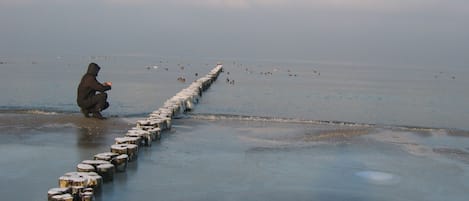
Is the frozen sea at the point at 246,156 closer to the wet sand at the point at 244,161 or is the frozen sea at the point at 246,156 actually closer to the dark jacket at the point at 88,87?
the wet sand at the point at 244,161

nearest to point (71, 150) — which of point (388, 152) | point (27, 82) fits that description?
point (388, 152)

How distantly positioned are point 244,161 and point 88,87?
195 inches

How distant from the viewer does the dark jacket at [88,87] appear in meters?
12.6

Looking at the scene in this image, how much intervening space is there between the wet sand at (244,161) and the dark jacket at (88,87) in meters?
0.46

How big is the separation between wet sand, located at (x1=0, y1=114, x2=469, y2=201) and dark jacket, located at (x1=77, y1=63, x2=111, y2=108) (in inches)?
18.0

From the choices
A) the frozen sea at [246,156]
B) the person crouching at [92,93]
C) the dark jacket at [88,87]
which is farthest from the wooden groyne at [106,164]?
the dark jacket at [88,87]

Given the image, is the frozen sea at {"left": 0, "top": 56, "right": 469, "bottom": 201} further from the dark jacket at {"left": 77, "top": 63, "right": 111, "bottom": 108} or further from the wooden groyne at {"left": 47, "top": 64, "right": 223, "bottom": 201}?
the dark jacket at {"left": 77, "top": 63, "right": 111, "bottom": 108}

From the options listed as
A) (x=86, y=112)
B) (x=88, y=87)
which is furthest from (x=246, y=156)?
(x=86, y=112)

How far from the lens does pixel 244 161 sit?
9078 millimetres

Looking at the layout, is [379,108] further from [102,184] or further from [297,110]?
[102,184]

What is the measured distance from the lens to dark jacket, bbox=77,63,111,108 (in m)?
12.6

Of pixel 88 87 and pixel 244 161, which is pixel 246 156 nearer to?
pixel 244 161

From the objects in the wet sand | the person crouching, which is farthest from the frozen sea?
the person crouching

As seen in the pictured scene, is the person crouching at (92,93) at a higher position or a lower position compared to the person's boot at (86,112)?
higher
